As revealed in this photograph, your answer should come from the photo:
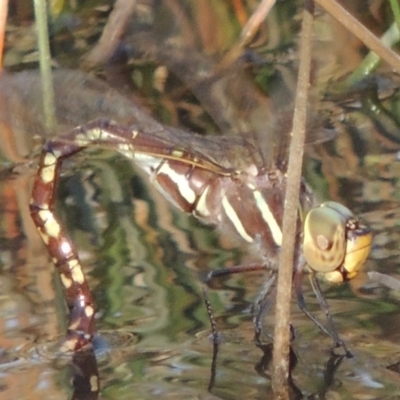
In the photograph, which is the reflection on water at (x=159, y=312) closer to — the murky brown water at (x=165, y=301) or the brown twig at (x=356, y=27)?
the murky brown water at (x=165, y=301)

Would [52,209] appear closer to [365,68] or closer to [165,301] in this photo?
[165,301]

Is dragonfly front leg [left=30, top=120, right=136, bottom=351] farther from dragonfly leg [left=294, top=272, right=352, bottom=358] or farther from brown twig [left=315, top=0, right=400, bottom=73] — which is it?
brown twig [left=315, top=0, right=400, bottom=73]

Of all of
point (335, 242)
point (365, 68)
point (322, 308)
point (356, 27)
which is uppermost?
point (365, 68)

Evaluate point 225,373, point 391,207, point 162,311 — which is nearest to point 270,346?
point 225,373

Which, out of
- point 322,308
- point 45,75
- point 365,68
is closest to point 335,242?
Result: point 322,308

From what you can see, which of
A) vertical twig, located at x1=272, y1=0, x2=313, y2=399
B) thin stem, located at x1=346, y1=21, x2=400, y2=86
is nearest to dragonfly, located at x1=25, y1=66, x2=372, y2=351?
vertical twig, located at x1=272, y1=0, x2=313, y2=399

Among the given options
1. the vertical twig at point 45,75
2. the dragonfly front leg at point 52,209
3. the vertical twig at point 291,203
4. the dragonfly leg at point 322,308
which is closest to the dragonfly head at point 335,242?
the dragonfly leg at point 322,308
